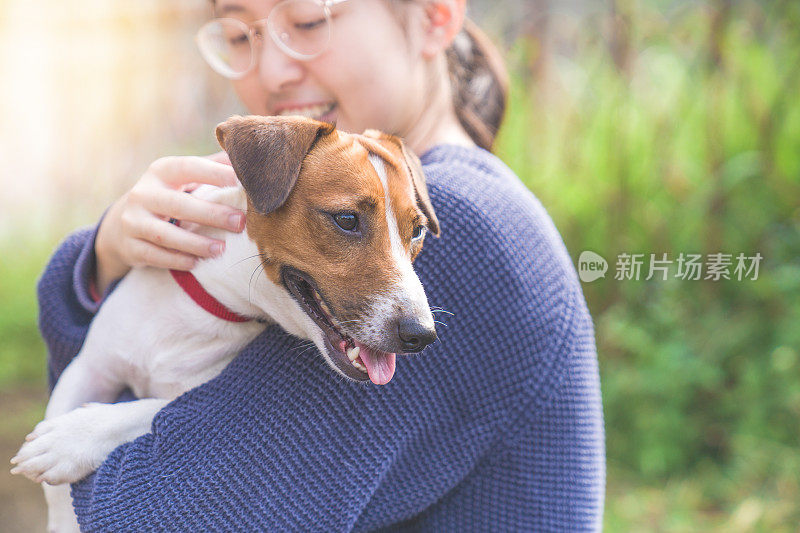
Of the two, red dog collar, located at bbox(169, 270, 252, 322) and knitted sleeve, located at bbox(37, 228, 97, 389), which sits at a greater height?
red dog collar, located at bbox(169, 270, 252, 322)

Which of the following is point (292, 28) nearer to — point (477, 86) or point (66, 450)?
point (477, 86)

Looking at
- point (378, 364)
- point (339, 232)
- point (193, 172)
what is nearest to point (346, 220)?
point (339, 232)

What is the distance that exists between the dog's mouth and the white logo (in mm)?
3277

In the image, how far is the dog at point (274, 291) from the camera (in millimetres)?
1604

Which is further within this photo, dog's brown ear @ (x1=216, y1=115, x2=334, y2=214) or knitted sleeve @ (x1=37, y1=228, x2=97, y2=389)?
knitted sleeve @ (x1=37, y1=228, x2=97, y2=389)

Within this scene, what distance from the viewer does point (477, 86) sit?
251 cm

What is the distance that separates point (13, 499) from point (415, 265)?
377 centimetres

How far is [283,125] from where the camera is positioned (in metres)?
1.66

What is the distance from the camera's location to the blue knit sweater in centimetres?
153

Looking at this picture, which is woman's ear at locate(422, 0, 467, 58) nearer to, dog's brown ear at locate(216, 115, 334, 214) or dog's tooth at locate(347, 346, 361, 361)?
dog's brown ear at locate(216, 115, 334, 214)

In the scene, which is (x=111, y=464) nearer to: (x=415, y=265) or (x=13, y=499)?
(x=415, y=265)

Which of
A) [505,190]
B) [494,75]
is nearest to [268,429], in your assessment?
[505,190]

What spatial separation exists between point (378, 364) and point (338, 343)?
0.10 metres

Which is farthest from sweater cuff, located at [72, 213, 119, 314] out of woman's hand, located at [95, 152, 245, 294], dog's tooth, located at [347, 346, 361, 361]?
dog's tooth, located at [347, 346, 361, 361]
